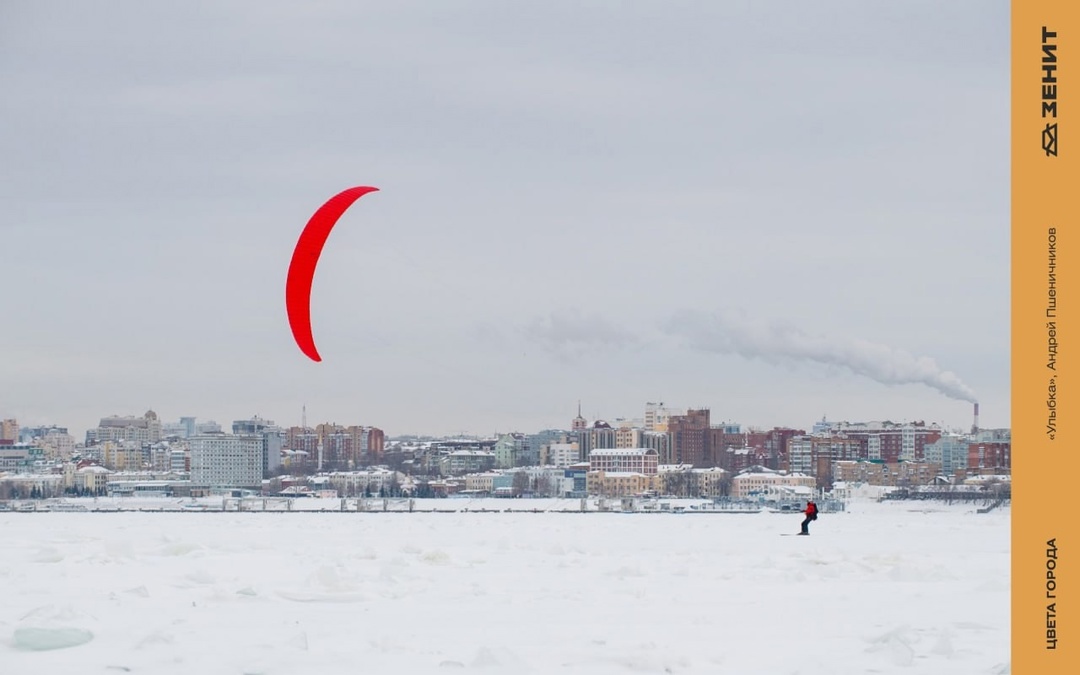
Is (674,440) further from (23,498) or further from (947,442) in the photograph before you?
(23,498)

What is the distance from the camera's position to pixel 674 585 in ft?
40.0

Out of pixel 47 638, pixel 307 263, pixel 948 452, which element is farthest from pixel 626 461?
pixel 47 638

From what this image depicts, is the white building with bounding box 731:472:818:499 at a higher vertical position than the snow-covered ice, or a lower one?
lower

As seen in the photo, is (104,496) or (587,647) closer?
(587,647)

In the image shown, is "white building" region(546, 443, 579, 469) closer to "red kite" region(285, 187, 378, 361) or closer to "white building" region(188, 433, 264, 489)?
"white building" region(188, 433, 264, 489)

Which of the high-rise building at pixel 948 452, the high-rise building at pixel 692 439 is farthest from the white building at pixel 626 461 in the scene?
the high-rise building at pixel 948 452

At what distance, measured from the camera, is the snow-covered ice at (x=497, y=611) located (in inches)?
304

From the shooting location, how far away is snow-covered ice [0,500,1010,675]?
25.3 ft

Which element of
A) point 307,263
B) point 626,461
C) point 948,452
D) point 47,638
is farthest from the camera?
point 626,461

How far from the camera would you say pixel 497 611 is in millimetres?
10133

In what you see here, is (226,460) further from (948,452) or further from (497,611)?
(497,611)

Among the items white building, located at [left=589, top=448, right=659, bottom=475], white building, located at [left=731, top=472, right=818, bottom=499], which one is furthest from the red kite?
white building, located at [left=589, top=448, right=659, bottom=475]

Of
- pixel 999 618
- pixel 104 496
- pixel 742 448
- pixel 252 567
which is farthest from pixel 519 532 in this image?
pixel 742 448

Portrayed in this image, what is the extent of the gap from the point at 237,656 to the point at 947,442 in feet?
446
